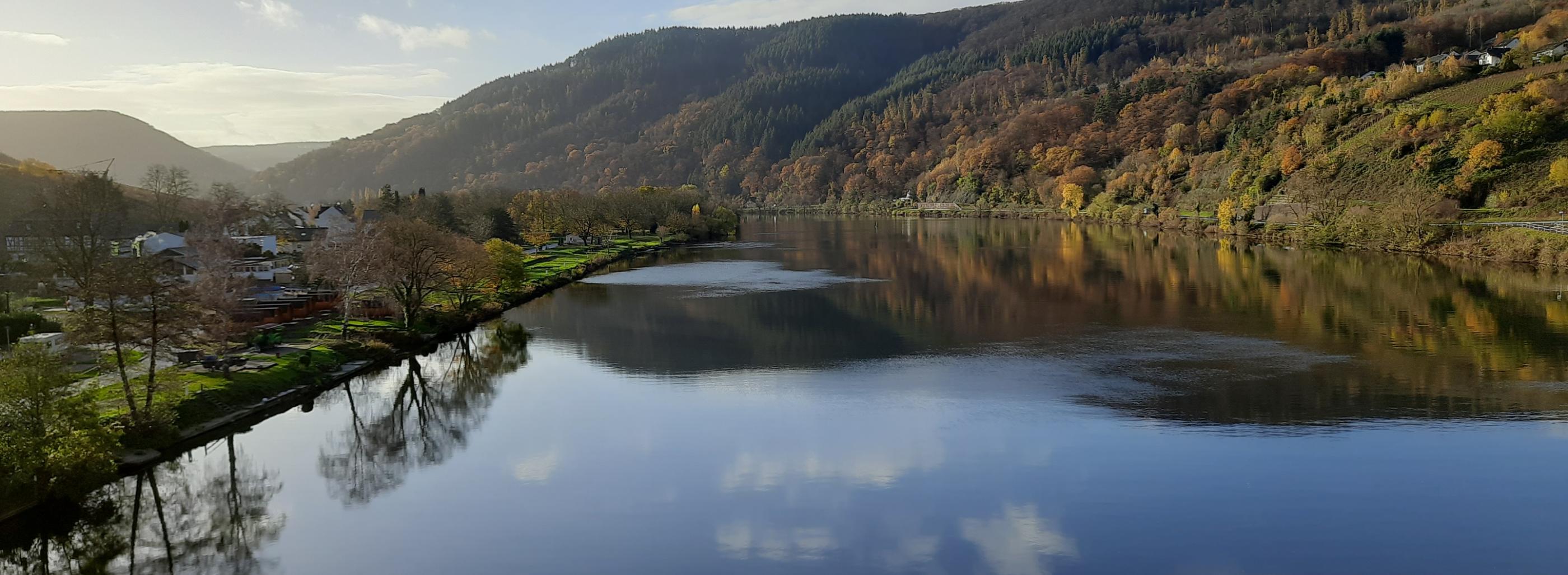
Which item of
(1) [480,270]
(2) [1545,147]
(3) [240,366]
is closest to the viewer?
(3) [240,366]

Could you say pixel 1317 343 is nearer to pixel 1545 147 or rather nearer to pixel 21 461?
pixel 21 461

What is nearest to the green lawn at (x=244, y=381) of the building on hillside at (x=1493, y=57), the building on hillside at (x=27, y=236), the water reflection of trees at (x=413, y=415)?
the water reflection of trees at (x=413, y=415)

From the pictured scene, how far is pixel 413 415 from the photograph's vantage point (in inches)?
981

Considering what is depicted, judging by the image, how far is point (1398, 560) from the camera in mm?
14023

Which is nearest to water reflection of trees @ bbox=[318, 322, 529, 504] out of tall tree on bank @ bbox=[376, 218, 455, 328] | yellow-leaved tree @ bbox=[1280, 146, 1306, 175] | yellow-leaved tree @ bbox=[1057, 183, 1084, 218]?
tall tree on bank @ bbox=[376, 218, 455, 328]

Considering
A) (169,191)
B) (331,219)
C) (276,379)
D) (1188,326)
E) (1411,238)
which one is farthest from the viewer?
(169,191)

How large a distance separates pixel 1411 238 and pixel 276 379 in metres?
58.5

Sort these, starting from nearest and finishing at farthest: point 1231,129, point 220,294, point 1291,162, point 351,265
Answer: point 220,294
point 351,265
point 1291,162
point 1231,129

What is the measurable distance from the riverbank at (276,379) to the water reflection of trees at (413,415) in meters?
0.86

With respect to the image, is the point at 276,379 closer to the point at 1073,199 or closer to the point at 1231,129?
the point at 1073,199

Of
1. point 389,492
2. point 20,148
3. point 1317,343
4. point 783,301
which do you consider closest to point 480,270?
point 783,301

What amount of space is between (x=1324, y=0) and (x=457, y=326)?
210064 millimetres

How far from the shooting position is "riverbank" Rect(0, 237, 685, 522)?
1972 cm

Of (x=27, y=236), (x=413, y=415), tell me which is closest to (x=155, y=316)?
(x=413, y=415)
